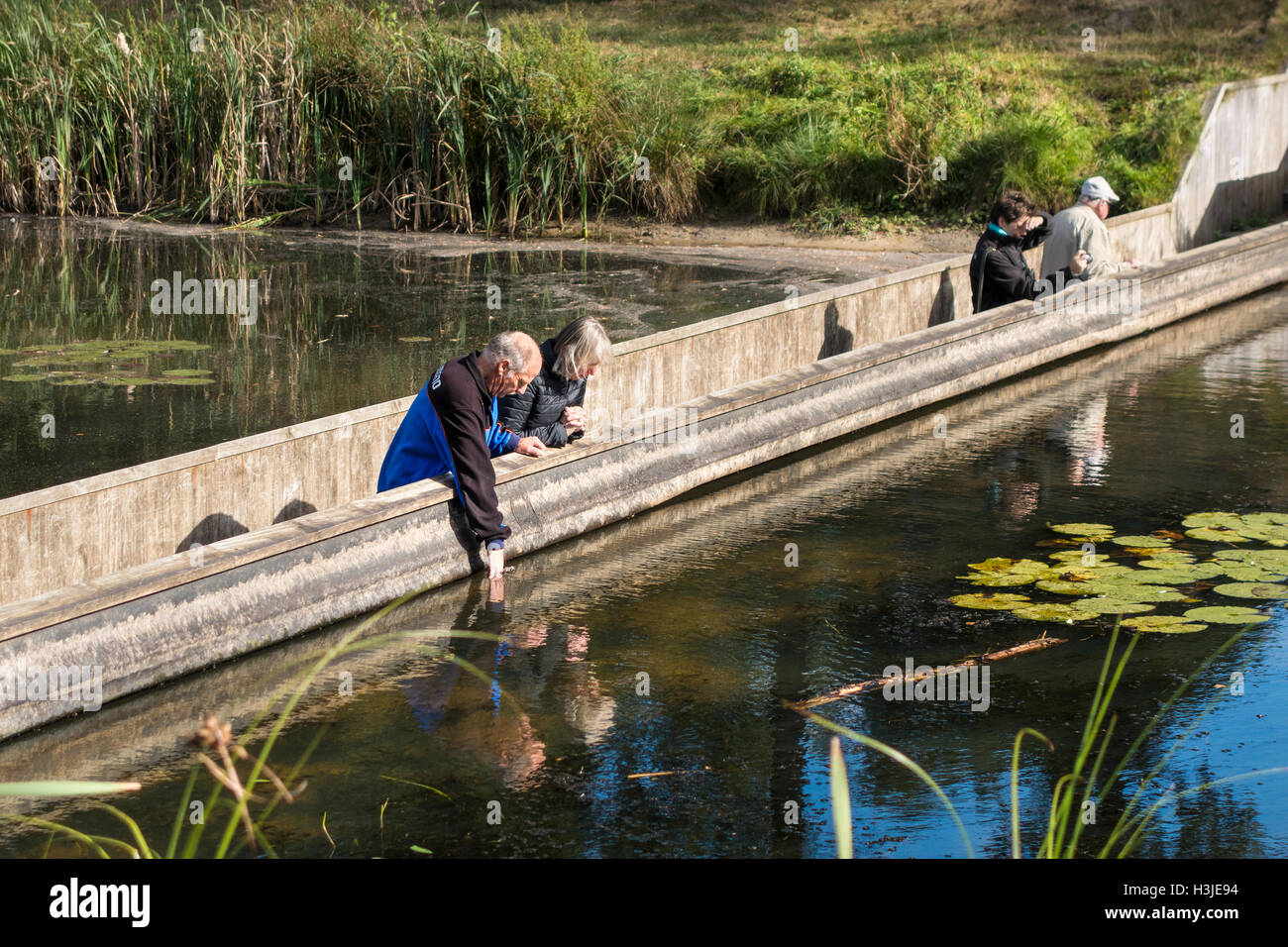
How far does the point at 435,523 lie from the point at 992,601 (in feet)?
7.99

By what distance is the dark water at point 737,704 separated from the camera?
14.7 feet

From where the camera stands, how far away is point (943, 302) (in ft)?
39.6

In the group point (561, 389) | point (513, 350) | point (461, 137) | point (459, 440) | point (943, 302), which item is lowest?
point (459, 440)

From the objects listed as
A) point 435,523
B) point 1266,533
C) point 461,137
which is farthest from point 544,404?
point 461,137

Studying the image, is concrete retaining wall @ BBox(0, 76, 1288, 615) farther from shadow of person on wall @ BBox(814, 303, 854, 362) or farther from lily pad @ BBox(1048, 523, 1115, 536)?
lily pad @ BBox(1048, 523, 1115, 536)

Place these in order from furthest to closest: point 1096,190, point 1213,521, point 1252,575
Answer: point 1096,190 < point 1213,521 < point 1252,575

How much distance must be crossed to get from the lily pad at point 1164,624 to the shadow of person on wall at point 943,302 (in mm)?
5998

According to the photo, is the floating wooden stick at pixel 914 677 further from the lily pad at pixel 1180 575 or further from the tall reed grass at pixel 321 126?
the tall reed grass at pixel 321 126

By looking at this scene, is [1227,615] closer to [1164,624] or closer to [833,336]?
[1164,624]

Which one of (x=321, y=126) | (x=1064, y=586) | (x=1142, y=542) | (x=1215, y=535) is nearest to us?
(x=1064, y=586)

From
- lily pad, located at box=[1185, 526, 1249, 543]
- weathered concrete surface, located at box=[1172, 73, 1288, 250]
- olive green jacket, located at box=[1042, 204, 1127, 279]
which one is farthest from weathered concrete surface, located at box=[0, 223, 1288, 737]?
weathered concrete surface, located at box=[1172, 73, 1288, 250]

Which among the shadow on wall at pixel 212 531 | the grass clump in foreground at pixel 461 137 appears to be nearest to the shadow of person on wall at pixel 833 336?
the shadow on wall at pixel 212 531

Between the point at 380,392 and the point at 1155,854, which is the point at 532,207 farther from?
the point at 1155,854
